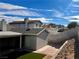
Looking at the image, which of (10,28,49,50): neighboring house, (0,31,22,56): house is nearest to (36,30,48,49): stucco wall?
(10,28,49,50): neighboring house

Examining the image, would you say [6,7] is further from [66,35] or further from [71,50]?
[71,50]

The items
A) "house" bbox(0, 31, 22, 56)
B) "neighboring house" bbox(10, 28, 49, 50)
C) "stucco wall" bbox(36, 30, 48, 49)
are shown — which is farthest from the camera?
"stucco wall" bbox(36, 30, 48, 49)

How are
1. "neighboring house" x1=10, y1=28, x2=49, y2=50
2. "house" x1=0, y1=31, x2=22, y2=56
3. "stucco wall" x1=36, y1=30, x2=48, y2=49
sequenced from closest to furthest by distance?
"house" x1=0, y1=31, x2=22, y2=56, "neighboring house" x1=10, y1=28, x2=49, y2=50, "stucco wall" x1=36, y1=30, x2=48, y2=49

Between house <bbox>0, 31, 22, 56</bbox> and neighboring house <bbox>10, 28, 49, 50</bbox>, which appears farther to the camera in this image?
Result: neighboring house <bbox>10, 28, 49, 50</bbox>

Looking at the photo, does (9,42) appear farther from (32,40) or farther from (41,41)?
(41,41)

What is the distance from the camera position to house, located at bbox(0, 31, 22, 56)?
20334mm

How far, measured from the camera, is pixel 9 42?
23.7 metres

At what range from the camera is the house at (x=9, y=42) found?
20.3m

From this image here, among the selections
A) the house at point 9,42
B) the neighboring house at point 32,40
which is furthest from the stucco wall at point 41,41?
the house at point 9,42

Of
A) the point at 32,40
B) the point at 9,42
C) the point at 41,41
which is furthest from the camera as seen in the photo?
the point at 41,41

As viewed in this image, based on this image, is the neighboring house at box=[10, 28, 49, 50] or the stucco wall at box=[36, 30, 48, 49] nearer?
the neighboring house at box=[10, 28, 49, 50]

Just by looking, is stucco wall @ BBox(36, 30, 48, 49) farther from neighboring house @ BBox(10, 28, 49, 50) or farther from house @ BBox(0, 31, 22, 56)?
house @ BBox(0, 31, 22, 56)

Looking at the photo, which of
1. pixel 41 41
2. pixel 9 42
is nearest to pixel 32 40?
pixel 41 41

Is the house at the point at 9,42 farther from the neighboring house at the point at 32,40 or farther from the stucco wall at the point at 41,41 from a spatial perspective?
the stucco wall at the point at 41,41
